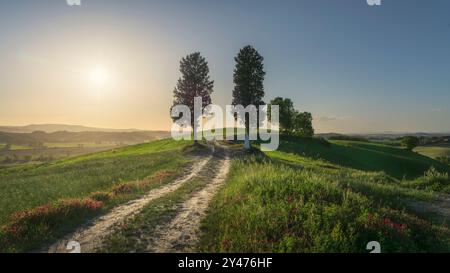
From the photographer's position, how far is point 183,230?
1202 cm

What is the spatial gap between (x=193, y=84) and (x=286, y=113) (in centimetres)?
3929

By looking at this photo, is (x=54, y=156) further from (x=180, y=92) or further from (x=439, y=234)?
(x=439, y=234)

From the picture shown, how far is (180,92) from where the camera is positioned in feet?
186

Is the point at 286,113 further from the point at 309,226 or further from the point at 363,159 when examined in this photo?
the point at 309,226

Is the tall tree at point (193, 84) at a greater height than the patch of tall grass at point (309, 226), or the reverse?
the tall tree at point (193, 84)

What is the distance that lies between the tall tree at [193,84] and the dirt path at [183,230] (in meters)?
40.1

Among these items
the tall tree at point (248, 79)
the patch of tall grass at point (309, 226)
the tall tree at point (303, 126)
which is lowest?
the patch of tall grass at point (309, 226)

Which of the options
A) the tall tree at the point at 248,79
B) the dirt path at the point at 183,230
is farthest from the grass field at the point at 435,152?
the dirt path at the point at 183,230

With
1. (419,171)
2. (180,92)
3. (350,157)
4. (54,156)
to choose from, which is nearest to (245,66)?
(180,92)

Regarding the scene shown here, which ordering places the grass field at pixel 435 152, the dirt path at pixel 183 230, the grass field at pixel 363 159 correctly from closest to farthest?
the dirt path at pixel 183 230 < the grass field at pixel 363 159 < the grass field at pixel 435 152

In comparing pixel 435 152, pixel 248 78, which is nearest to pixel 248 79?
pixel 248 78

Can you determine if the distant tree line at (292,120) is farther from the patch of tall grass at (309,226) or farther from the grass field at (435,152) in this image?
the patch of tall grass at (309,226)

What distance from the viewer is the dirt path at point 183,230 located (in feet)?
34.2

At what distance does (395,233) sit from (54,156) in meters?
144
